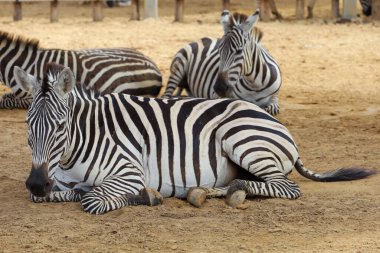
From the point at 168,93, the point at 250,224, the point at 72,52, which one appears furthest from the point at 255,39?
the point at 250,224

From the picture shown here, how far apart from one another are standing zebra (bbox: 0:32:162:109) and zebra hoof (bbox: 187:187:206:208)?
205 inches

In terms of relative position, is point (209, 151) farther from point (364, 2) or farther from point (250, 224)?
point (364, 2)

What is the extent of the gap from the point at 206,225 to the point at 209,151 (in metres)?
1.05

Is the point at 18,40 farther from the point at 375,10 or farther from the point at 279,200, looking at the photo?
the point at 375,10

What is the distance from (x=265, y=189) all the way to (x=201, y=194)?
0.52 m

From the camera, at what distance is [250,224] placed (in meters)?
7.26

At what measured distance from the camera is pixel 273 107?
1254 cm

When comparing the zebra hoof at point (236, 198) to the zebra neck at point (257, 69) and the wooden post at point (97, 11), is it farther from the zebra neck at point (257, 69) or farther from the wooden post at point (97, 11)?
the wooden post at point (97, 11)

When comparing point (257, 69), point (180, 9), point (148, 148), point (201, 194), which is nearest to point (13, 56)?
point (257, 69)

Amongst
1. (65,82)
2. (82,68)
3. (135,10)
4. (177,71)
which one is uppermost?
(65,82)

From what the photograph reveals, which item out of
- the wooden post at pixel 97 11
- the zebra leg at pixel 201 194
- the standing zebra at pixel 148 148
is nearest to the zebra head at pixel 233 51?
the standing zebra at pixel 148 148

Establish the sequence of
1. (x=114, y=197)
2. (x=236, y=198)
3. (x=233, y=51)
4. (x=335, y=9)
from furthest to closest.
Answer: (x=335, y=9) → (x=233, y=51) → (x=236, y=198) → (x=114, y=197)

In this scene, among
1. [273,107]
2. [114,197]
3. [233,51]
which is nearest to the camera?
[114,197]

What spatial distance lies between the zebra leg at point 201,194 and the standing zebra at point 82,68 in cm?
512
